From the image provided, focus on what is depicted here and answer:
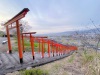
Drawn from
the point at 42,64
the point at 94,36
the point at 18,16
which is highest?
the point at 18,16

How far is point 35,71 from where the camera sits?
659 centimetres

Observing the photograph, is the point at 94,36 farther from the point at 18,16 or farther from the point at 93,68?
the point at 18,16

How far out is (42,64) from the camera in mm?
9023

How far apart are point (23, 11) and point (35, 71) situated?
2309 millimetres

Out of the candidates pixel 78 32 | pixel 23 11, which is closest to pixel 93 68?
pixel 78 32

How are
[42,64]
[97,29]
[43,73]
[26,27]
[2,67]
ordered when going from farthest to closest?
[26,27]
[42,64]
[2,67]
[43,73]
[97,29]

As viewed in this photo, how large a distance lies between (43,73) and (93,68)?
1.89 meters

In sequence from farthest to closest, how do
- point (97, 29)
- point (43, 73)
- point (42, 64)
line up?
point (42, 64)
point (43, 73)
point (97, 29)

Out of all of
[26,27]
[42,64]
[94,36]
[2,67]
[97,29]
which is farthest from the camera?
[26,27]

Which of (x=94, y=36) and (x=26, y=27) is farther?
(x=26, y=27)

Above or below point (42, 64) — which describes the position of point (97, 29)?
above

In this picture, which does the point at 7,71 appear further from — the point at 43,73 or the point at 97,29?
the point at 97,29

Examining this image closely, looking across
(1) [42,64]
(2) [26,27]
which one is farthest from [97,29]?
(2) [26,27]

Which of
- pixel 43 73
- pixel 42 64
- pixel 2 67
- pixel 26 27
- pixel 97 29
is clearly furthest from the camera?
pixel 26 27
